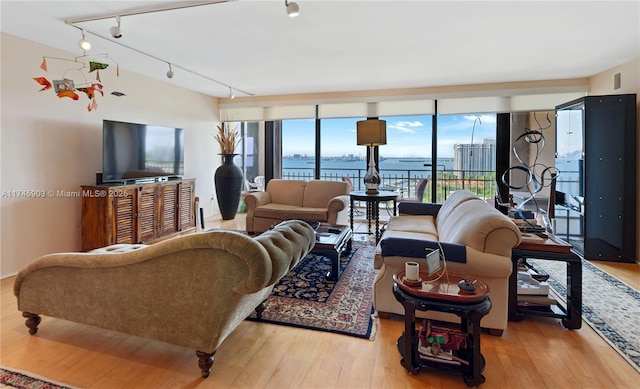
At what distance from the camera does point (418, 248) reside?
2182 mm

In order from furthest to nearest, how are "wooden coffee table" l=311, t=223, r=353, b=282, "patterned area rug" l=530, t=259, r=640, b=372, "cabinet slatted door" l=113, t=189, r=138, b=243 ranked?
"cabinet slatted door" l=113, t=189, r=138, b=243
"wooden coffee table" l=311, t=223, r=353, b=282
"patterned area rug" l=530, t=259, r=640, b=372

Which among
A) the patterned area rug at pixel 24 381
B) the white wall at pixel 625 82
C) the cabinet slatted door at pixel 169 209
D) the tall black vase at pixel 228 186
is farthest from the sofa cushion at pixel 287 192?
the white wall at pixel 625 82

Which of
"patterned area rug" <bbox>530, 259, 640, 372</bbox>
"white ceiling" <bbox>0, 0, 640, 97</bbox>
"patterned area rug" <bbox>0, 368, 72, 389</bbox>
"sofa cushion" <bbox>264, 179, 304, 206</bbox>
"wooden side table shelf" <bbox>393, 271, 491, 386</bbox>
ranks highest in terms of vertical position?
"white ceiling" <bbox>0, 0, 640, 97</bbox>

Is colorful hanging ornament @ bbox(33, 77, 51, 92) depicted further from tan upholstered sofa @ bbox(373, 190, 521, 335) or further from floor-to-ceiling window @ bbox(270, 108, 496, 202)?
floor-to-ceiling window @ bbox(270, 108, 496, 202)

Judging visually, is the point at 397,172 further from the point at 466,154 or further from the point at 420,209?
the point at 420,209

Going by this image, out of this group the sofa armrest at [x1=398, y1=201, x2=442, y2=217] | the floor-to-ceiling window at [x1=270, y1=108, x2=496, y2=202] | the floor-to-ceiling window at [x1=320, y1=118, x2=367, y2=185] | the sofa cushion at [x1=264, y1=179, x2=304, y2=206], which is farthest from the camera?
the floor-to-ceiling window at [x1=320, y1=118, x2=367, y2=185]

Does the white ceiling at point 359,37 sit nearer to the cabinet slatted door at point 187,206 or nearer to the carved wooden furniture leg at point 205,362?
the cabinet slatted door at point 187,206

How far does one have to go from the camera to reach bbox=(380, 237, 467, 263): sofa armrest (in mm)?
2117

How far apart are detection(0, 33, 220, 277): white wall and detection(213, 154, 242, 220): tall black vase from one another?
160 cm

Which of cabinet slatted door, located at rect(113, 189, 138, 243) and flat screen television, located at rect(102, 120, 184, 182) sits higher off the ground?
flat screen television, located at rect(102, 120, 184, 182)

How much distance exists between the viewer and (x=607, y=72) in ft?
14.3

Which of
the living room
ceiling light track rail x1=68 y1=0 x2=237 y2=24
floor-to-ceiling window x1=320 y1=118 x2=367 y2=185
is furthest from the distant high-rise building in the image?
ceiling light track rail x1=68 y1=0 x2=237 y2=24

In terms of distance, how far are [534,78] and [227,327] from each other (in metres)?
5.37

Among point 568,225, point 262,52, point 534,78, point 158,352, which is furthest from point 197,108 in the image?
point 568,225
